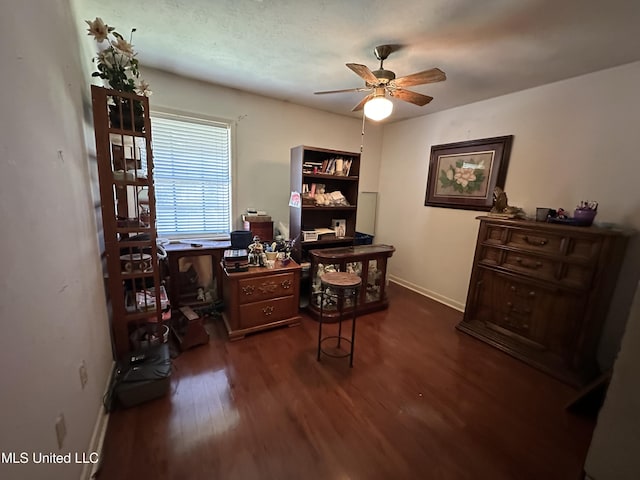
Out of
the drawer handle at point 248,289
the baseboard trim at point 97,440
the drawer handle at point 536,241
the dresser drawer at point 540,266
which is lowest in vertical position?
the baseboard trim at point 97,440

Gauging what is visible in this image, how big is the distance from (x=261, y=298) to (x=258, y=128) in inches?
83.6

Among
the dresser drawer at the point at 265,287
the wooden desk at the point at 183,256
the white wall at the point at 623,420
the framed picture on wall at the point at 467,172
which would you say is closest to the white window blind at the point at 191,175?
the wooden desk at the point at 183,256

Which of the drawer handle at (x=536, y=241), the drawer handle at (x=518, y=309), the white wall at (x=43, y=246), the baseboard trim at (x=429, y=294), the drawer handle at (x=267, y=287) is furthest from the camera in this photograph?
the baseboard trim at (x=429, y=294)

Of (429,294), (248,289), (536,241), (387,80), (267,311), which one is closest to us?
(387,80)

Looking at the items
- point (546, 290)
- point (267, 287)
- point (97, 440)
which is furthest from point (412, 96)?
point (97, 440)

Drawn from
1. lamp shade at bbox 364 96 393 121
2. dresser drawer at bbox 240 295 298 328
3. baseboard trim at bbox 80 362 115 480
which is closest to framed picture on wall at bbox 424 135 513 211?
lamp shade at bbox 364 96 393 121

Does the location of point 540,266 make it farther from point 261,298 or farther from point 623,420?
point 261,298

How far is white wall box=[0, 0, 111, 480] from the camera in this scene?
2.45 feet

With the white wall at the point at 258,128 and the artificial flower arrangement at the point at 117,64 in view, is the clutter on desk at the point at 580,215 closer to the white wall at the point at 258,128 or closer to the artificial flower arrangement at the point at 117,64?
the white wall at the point at 258,128

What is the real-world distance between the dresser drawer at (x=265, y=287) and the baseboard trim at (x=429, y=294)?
7.12 ft

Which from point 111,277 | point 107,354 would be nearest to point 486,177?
point 111,277

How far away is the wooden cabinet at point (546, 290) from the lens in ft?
6.38

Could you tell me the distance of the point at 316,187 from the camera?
3078 mm

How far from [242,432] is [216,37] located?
274cm
